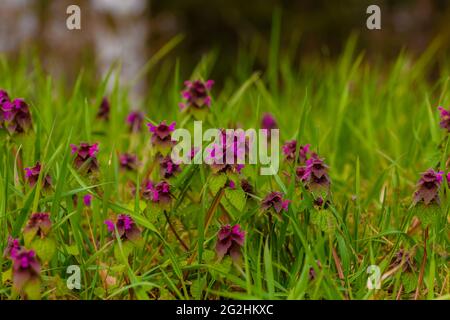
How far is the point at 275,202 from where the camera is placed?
1703mm

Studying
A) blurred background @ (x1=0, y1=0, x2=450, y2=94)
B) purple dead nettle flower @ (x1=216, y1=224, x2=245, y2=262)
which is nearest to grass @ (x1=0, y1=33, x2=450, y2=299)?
purple dead nettle flower @ (x1=216, y1=224, x2=245, y2=262)

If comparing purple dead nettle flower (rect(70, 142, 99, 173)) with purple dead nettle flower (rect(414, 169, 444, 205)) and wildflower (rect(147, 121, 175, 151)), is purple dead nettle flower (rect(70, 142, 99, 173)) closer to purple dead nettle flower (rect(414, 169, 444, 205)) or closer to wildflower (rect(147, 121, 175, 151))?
wildflower (rect(147, 121, 175, 151))

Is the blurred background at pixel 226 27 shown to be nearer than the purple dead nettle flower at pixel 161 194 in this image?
No

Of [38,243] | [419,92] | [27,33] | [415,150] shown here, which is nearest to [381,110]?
[415,150]

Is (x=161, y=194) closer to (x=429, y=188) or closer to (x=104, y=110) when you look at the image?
(x=429, y=188)

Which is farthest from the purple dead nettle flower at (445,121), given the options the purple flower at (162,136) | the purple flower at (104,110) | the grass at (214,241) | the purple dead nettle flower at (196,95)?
the purple flower at (104,110)

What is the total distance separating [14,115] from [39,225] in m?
0.53

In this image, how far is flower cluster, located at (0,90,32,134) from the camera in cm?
194

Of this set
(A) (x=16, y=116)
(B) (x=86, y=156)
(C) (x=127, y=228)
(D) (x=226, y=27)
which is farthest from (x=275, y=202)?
(D) (x=226, y=27)

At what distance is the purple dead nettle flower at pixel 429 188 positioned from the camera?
1.66 meters

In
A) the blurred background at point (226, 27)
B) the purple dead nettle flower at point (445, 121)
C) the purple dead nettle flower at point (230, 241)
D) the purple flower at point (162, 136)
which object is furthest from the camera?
the blurred background at point (226, 27)

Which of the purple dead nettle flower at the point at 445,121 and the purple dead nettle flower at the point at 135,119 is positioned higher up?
the purple dead nettle flower at the point at 135,119

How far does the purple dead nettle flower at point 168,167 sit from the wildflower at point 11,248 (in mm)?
419

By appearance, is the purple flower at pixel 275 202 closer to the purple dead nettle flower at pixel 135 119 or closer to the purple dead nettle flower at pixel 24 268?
the purple dead nettle flower at pixel 24 268
